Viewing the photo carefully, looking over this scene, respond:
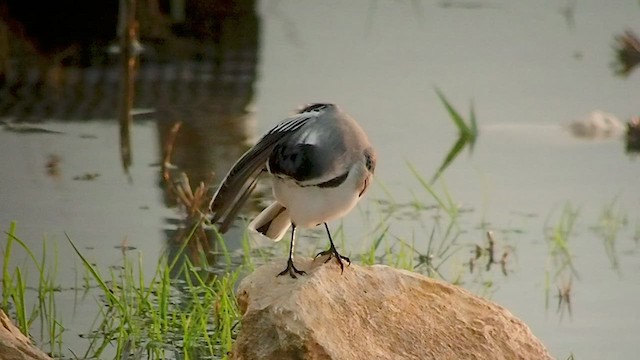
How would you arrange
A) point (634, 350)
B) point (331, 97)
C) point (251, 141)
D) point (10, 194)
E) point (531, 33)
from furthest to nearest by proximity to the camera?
point (531, 33), point (331, 97), point (251, 141), point (10, 194), point (634, 350)

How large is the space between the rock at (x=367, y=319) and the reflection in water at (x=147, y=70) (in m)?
1.65

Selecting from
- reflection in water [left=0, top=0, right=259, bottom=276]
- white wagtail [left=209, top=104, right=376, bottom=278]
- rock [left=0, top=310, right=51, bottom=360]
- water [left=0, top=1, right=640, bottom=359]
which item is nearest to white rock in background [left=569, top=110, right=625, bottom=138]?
water [left=0, top=1, right=640, bottom=359]

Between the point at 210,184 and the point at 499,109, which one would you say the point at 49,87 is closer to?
the point at 210,184

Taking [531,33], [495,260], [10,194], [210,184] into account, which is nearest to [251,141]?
[210,184]

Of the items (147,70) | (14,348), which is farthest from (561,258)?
(147,70)

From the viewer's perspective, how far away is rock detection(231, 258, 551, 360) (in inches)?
90.9

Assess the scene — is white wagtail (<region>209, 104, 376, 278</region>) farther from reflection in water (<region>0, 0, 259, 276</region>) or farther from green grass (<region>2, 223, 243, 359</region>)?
reflection in water (<region>0, 0, 259, 276</region>)

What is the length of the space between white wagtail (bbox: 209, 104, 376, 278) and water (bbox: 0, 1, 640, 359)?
931 millimetres

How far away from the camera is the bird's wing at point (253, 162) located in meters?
2.25

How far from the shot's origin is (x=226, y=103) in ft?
15.9

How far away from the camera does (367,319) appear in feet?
7.95

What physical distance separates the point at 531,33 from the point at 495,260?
102 inches

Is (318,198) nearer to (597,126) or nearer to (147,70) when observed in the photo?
(597,126)

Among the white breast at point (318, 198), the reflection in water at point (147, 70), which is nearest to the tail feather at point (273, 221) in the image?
the white breast at point (318, 198)
